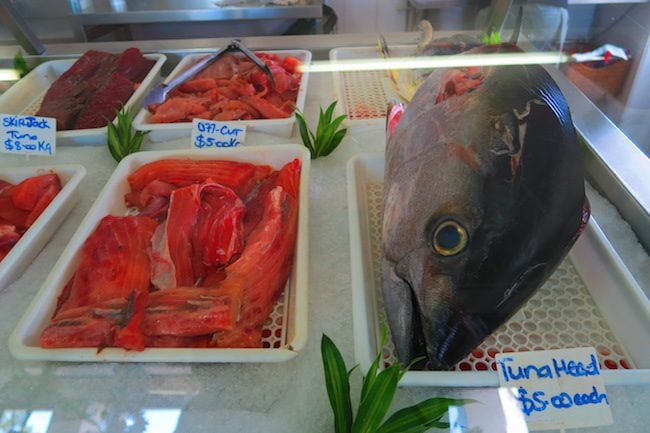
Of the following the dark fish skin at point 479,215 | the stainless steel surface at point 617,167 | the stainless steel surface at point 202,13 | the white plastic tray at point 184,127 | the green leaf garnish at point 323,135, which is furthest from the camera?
the stainless steel surface at point 202,13

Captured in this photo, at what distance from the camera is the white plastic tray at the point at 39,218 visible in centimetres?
119

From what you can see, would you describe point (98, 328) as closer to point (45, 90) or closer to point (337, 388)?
point (337, 388)

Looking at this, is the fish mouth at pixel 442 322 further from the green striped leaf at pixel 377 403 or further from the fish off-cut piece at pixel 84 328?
the fish off-cut piece at pixel 84 328

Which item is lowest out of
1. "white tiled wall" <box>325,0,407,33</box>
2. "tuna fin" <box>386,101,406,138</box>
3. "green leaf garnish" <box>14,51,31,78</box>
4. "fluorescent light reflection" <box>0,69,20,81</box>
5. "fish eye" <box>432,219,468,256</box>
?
"white tiled wall" <box>325,0,407,33</box>

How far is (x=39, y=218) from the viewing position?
1309 millimetres

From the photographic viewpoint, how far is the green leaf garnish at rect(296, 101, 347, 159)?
160 cm

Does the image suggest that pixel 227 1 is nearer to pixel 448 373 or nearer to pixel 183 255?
pixel 183 255

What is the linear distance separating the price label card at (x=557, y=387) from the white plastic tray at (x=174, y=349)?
40 centimetres

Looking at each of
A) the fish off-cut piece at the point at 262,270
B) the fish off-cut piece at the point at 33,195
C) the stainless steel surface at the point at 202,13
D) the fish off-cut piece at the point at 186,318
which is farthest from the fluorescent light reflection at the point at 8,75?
the fish off-cut piece at the point at 186,318

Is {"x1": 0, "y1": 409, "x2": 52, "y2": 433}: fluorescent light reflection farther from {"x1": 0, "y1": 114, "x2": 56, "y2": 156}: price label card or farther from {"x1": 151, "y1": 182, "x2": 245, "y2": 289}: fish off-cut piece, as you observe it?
{"x1": 0, "y1": 114, "x2": 56, "y2": 156}: price label card

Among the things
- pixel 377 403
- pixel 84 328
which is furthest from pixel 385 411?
pixel 84 328

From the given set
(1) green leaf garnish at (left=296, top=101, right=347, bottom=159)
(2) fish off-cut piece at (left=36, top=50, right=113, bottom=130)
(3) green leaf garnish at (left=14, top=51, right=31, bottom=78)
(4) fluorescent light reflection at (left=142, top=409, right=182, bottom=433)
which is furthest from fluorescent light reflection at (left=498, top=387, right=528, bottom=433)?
(3) green leaf garnish at (left=14, top=51, right=31, bottom=78)

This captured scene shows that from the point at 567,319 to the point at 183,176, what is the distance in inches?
43.4

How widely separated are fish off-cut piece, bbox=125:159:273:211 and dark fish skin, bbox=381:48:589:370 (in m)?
0.59
